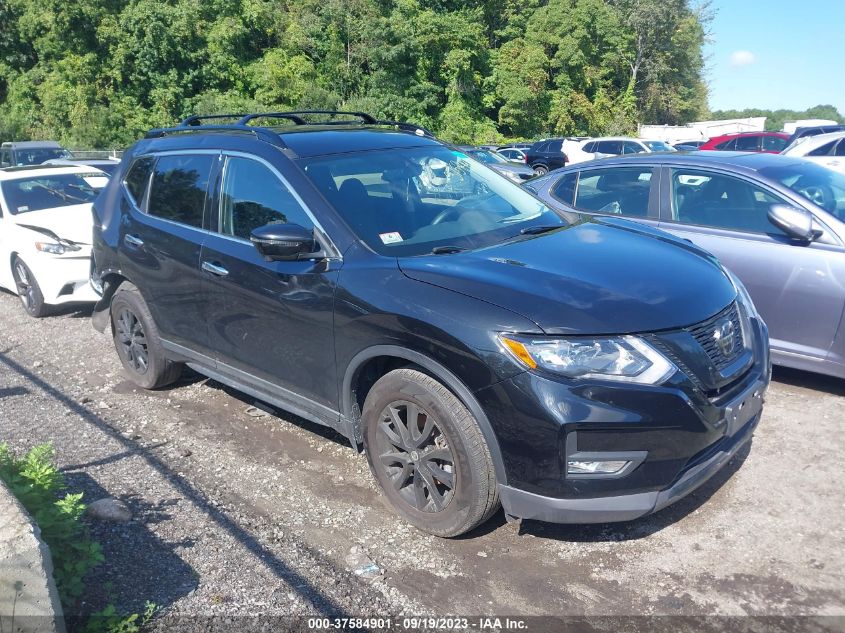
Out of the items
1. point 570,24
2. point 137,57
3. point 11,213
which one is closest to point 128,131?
point 137,57

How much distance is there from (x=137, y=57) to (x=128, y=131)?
3.88 meters

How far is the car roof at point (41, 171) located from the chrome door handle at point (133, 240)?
15.4 feet

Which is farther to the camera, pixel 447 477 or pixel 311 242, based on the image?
pixel 311 242

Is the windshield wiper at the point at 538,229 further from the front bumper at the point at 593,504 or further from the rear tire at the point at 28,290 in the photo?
the rear tire at the point at 28,290

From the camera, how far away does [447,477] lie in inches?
132

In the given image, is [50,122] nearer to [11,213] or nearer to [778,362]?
[11,213]

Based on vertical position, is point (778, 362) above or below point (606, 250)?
below

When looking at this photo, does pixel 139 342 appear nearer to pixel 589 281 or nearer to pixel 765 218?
pixel 589 281

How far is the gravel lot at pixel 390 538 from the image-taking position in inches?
122

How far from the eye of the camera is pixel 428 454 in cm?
342

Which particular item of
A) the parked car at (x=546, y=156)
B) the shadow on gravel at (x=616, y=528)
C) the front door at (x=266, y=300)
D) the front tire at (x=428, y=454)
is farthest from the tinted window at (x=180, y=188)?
the parked car at (x=546, y=156)

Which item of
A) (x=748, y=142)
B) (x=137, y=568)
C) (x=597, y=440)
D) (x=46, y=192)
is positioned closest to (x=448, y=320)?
(x=597, y=440)

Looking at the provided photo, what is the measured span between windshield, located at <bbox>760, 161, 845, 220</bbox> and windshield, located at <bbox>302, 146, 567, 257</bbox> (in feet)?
6.47

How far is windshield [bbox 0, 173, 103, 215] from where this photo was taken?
28.6 ft
